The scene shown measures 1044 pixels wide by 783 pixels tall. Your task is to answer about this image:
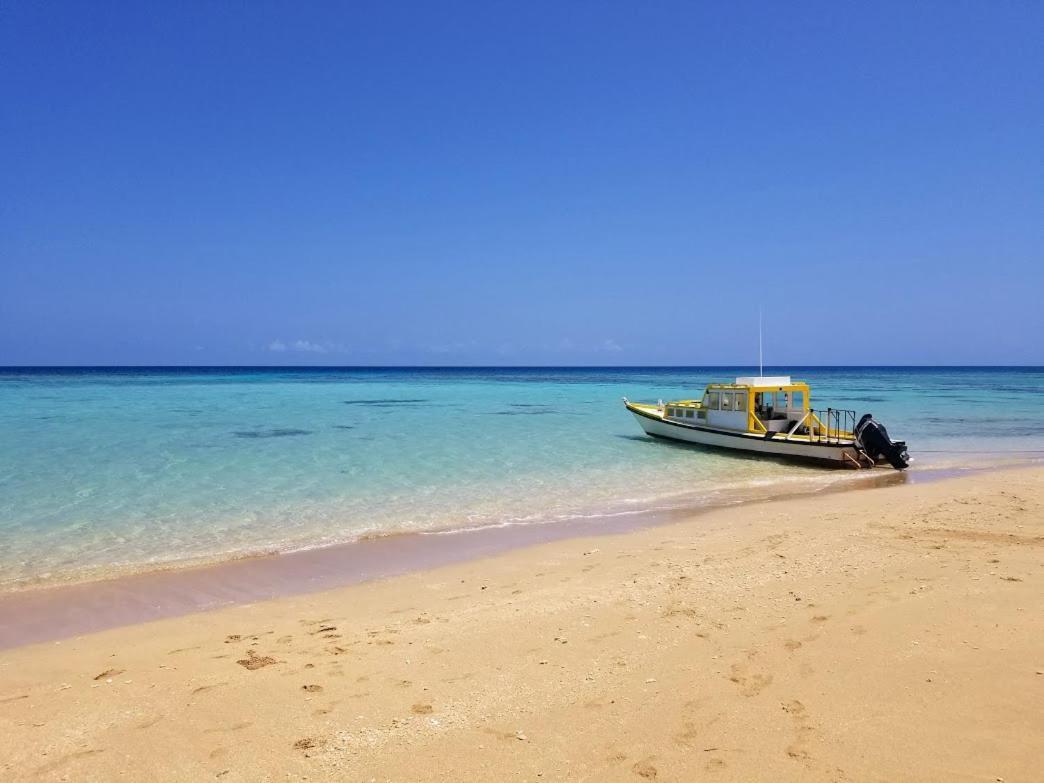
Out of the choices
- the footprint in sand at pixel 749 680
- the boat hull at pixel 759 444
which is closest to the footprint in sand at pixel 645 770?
the footprint in sand at pixel 749 680

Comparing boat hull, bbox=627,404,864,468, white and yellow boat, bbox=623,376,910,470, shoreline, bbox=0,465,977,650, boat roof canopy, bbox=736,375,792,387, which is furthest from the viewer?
boat roof canopy, bbox=736,375,792,387

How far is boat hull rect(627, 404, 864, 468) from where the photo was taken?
1836cm

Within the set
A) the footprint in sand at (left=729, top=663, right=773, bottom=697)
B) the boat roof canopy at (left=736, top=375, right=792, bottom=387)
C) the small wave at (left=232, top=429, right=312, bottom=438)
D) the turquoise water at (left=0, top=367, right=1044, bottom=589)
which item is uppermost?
the boat roof canopy at (left=736, top=375, right=792, bottom=387)

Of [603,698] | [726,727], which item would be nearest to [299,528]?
[603,698]

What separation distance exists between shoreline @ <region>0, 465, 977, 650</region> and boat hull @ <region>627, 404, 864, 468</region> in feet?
26.1

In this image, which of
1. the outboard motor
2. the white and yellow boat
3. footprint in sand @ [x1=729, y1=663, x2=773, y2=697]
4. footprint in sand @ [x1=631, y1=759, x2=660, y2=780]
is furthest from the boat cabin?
footprint in sand @ [x1=631, y1=759, x2=660, y2=780]

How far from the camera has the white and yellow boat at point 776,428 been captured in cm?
1820

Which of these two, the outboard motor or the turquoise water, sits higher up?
the outboard motor

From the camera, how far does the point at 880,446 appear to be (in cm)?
1798

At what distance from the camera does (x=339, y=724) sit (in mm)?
4516

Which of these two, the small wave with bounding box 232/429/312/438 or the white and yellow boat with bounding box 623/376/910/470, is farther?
the small wave with bounding box 232/429/312/438

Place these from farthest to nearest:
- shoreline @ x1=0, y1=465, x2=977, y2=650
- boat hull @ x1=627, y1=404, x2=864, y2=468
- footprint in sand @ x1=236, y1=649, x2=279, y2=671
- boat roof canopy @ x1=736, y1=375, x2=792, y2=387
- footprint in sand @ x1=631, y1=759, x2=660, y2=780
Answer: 1. boat roof canopy @ x1=736, y1=375, x2=792, y2=387
2. boat hull @ x1=627, y1=404, x2=864, y2=468
3. shoreline @ x1=0, y1=465, x2=977, y2=650
4. footprint in sand @ x1=236, y1=649, x2=279, y2=671
5. footprint in sand @ x1=631, y1=759, x2=660, y2=780

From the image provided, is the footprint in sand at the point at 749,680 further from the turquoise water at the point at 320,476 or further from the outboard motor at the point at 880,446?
the outboard motor at the point at 880,446

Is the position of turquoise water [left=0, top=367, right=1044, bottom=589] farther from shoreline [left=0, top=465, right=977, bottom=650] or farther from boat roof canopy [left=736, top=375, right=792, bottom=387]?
boat roof canopy [left=736, top=375, right=792, bottom=387]
